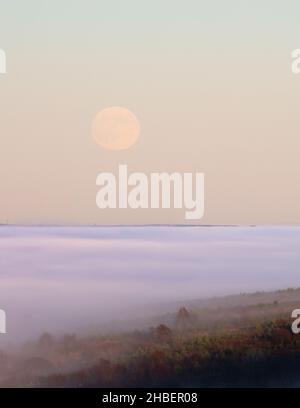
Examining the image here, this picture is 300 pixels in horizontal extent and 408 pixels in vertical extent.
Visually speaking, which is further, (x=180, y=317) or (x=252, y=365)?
(x=180, y=317)

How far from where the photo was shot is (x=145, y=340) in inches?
546

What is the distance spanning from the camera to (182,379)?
1209cm

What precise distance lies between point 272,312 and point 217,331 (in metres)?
1.50

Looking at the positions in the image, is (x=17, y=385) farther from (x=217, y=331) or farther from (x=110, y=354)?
(x=217, y=331)

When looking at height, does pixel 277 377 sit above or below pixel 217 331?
below

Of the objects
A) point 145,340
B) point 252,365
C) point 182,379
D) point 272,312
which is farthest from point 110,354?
→ point 272,312

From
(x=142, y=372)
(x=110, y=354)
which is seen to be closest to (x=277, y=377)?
(x=142, y=372)

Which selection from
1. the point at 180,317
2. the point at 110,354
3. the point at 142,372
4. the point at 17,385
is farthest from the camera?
the point at 180,317

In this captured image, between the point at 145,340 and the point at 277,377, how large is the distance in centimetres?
318
